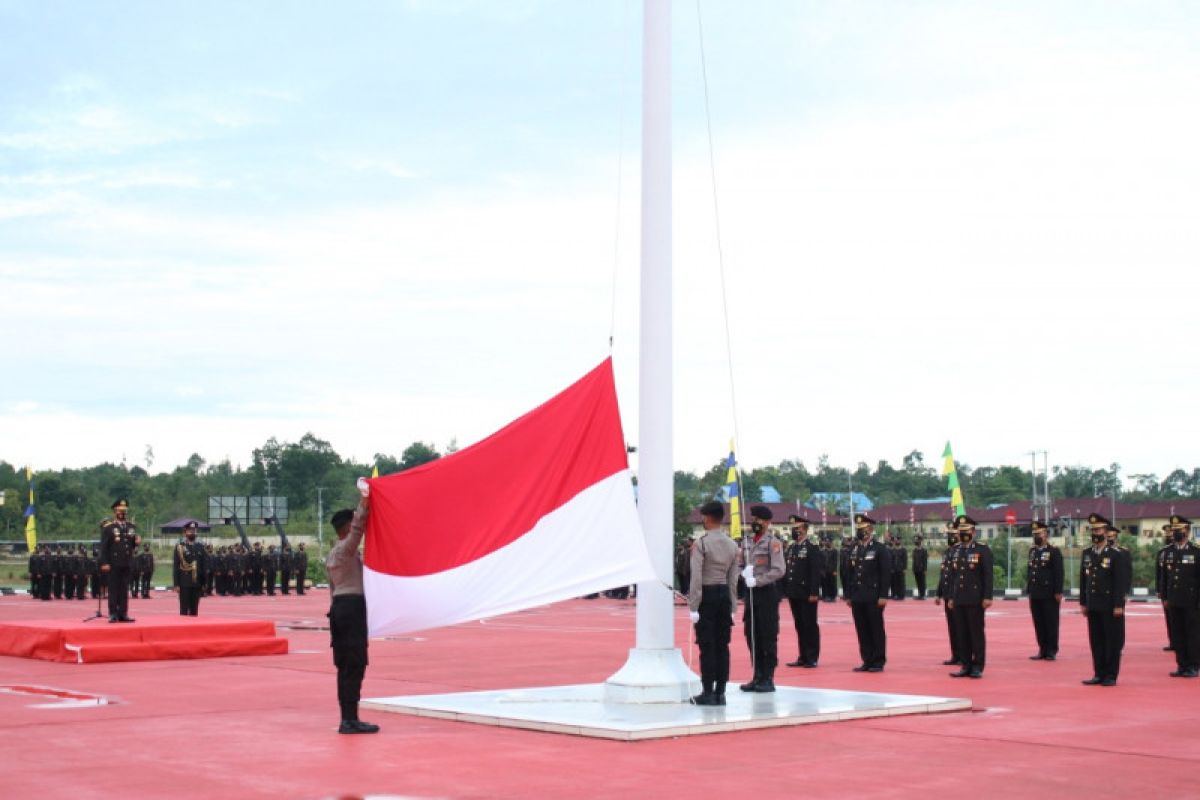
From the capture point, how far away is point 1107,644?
46.0 ft

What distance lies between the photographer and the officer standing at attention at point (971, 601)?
14.5m

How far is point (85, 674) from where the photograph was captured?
15312 millimetres

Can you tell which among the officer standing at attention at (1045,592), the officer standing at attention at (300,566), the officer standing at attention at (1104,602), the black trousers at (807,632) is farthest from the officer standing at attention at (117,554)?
the officer standing at attention at (300,566)

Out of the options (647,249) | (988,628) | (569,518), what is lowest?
(988,628)

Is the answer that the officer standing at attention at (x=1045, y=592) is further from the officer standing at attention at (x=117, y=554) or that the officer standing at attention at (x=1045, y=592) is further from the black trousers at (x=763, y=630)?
the officer standing at attention at (x=117, y=554)

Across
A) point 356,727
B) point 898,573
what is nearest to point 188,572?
point 356,727

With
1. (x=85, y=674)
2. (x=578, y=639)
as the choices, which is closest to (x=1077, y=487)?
(x=578, y=639)

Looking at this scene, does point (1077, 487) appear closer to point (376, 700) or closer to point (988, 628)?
point (988, 628)

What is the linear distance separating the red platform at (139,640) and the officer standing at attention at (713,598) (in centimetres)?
863

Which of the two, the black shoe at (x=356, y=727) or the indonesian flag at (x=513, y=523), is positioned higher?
the indonesian flag at (x=513, y=523)

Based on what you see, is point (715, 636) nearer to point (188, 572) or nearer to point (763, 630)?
point (763, 630)

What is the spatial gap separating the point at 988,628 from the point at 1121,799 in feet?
54.3

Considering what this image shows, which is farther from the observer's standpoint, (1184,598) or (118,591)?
(118,591)

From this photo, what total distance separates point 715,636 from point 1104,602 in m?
5.34
